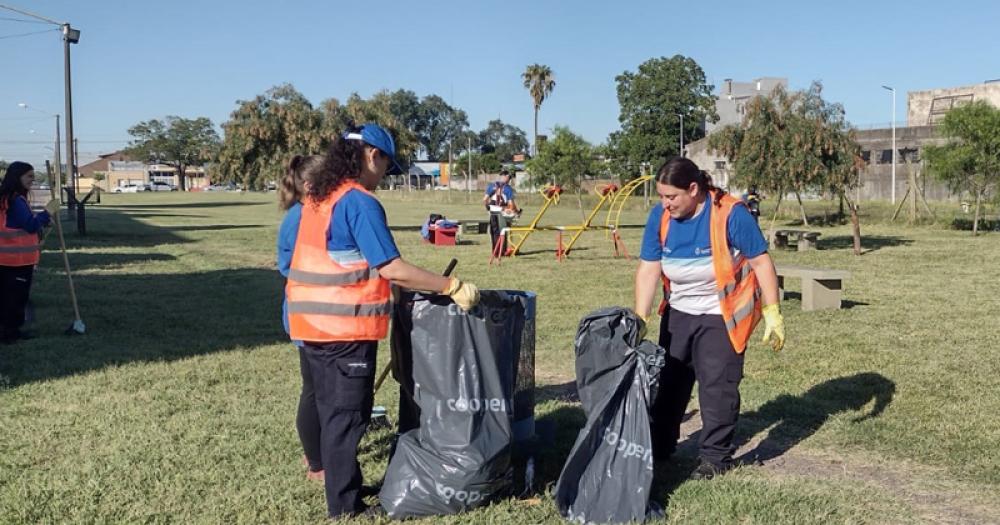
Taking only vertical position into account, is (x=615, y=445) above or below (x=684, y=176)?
below

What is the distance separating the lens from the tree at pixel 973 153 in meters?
22.6

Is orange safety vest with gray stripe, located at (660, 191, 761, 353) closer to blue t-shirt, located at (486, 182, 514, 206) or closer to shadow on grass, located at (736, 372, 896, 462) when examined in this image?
shadow on grass, located at (736, 372, 896, 462)

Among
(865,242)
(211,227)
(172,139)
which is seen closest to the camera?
(865,242)

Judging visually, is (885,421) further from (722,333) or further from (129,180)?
(129,180)

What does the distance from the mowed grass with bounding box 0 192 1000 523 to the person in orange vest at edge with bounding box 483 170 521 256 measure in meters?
4.69

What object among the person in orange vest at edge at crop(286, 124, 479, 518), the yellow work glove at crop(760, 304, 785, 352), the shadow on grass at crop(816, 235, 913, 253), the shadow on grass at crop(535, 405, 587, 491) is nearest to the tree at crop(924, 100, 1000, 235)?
the shadow on grass at crop(816, 235, 913, 253)

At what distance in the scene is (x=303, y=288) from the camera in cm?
381

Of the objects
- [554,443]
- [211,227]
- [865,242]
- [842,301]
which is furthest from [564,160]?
[554,443]

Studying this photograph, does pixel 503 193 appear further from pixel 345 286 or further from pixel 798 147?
pixel 345 286

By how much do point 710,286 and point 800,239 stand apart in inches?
623

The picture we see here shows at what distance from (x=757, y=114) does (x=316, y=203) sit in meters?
15.7

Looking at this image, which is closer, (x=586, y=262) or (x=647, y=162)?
(x=586, y=262)

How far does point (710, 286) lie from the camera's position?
14.6ft

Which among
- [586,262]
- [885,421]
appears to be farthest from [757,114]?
[885,421]
